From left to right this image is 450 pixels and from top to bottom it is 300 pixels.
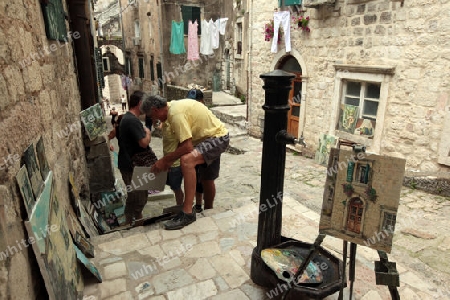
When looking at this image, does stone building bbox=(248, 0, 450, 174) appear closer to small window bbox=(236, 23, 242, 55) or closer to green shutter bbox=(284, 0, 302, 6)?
green shutter bbox=(284, 0, 302, 6)

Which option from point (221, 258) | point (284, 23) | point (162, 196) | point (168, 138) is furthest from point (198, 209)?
point (284, 23)

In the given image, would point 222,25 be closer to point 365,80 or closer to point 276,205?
point 365,80

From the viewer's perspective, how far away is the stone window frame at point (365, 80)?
6074 mm

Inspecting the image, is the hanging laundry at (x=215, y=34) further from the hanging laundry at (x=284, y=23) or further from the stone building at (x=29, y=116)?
the stone building at (x=29, y=116)

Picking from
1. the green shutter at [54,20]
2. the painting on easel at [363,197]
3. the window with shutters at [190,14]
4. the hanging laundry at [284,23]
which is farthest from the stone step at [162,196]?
the window with shutters at [190,14]

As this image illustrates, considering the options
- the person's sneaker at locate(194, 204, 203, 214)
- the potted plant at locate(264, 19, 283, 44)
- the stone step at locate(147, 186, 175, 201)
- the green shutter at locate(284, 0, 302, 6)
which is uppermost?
the green shutter at locate(284, 0, 302, 6)

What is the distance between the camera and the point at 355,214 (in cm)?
181

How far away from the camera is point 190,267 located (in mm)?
2633

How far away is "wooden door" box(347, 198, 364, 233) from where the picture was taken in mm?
1792

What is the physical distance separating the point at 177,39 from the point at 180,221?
50.3 feet

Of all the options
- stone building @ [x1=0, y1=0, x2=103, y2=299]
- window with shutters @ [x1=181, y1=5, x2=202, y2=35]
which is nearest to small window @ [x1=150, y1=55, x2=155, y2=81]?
window with shutters @ [x1=181, y1=5, x2=202, y2=35]

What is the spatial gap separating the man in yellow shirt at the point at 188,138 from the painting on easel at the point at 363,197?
1643mm

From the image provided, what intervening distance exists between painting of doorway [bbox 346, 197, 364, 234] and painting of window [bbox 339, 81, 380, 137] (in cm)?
534

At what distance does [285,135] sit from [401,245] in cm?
318
